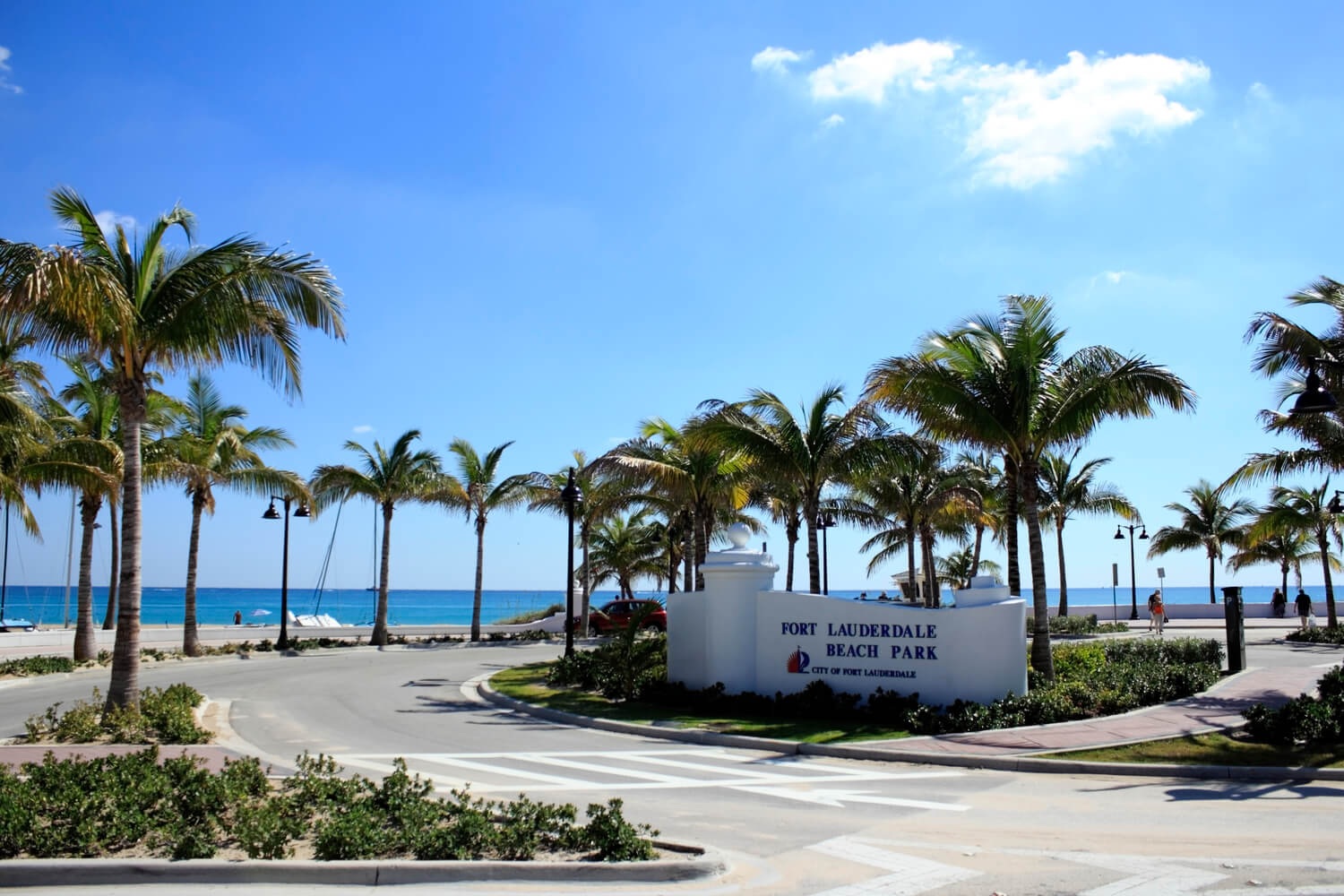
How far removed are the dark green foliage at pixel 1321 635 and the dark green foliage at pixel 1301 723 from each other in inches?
761

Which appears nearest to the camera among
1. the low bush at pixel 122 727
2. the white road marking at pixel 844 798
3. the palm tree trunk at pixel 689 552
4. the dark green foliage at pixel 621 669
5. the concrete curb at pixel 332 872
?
the concrete curb at pixel 332 872

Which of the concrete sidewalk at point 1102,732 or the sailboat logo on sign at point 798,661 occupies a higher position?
the sailboat logo on sign at point 798,661

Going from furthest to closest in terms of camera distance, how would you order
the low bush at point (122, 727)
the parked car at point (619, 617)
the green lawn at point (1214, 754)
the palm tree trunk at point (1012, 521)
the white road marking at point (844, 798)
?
the parked car at point (619, 617) → the palm tree trunk at point (1012, 521) → the low bush at point (122, 727) → the green lawn at point (1214, 754) → the white road marking at point (844, 798)

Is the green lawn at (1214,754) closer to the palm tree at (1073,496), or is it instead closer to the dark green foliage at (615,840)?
the dark green foliage at (615,840)

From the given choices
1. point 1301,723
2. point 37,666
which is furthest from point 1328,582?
point 37,666

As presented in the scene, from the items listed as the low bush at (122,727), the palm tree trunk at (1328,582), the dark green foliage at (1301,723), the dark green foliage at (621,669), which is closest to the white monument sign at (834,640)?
the dark green foliage at (621,669)

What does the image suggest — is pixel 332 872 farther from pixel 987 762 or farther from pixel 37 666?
pixel 37 666

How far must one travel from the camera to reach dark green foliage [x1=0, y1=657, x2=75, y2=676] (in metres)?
22.5

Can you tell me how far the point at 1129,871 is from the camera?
23.1ft

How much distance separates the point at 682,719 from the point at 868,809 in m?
6.51

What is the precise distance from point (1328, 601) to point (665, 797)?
101ft

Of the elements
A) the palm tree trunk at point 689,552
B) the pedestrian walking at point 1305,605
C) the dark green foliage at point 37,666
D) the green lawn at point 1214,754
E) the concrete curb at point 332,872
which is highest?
the palm tree trunk at point 689,552

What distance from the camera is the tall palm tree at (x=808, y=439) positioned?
68.4ft

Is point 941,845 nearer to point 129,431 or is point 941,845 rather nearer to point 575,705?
point 575,705
